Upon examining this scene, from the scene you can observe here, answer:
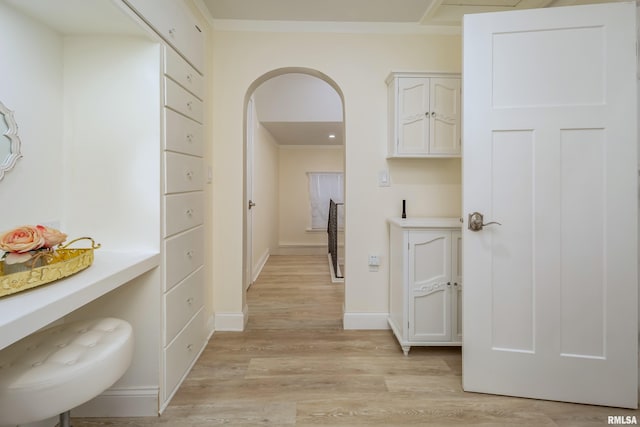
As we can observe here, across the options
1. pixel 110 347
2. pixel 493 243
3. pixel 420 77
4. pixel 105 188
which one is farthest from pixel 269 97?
pixel 110 347

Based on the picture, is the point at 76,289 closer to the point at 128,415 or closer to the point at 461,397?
the point at 128,415

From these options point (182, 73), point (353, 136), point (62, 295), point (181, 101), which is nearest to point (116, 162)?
point (181, 101)

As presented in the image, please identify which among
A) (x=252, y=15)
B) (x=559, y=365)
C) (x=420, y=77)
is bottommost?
(x=559, y=365)

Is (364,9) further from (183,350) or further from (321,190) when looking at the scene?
(321,190)

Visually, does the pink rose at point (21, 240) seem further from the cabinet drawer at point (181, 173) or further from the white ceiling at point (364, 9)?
the white ceiling at point (364, 9)

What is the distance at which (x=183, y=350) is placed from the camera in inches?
74.2

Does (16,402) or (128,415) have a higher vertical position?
(16,402)

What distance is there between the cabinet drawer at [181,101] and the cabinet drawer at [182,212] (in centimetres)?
48

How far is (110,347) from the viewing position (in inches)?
43.7

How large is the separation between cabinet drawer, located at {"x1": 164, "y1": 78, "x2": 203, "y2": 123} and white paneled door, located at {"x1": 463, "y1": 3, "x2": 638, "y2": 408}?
5.10 feet

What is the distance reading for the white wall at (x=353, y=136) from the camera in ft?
8.34

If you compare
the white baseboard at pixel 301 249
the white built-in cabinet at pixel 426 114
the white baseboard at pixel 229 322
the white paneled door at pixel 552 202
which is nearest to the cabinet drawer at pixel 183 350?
the white baseboard at pixel 229 322

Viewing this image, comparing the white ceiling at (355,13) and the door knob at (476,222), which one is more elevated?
the white ceiling at (355,13)

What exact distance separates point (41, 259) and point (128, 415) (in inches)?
37.4
